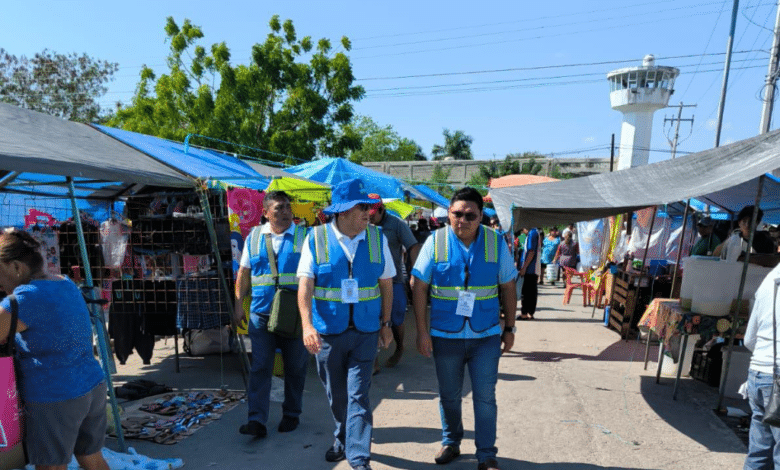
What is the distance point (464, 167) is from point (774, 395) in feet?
131

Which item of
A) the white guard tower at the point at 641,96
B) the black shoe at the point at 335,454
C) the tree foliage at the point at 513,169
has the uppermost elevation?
the white guard tower at the point at 641,96

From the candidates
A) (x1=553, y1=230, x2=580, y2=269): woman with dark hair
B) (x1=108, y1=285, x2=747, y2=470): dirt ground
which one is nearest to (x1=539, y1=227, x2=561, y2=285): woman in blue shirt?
(x1=553, y1=230, x2=580, y2=269): woman with dark hair

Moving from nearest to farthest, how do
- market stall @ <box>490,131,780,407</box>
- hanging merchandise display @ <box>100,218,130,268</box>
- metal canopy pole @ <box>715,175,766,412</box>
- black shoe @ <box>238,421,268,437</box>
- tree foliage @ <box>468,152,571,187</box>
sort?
black shoe @ <box>238,421,268,437</box> → market stall @ <box>490,131,780,407</box> → metal canopy pole @ <box>715,175,766,412</box> → hanging merchandise display @ <box>100,218,130,268</box> → tree foliage @ <box>468,152,571,187</box>

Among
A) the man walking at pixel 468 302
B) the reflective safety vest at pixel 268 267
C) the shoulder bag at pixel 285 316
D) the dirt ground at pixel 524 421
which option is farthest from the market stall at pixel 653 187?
the shoulder bag at pixel 285 316

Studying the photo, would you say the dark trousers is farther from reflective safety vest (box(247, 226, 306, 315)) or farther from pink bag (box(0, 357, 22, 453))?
pink bag (box(0, 357, 22, 453))

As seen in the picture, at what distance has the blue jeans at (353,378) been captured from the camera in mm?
3770

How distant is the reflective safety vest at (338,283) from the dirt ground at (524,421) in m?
1.13

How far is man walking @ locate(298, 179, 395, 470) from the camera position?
3.77 m

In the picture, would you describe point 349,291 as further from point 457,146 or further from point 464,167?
point 457,146

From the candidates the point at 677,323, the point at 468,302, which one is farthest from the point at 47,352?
the point at 677,323

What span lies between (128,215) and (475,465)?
449 cm

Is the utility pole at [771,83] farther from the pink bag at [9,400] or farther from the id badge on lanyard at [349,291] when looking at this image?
the pink bag at [9,400]

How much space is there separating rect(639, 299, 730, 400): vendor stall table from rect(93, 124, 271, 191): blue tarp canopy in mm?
4363

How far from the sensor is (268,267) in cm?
464
